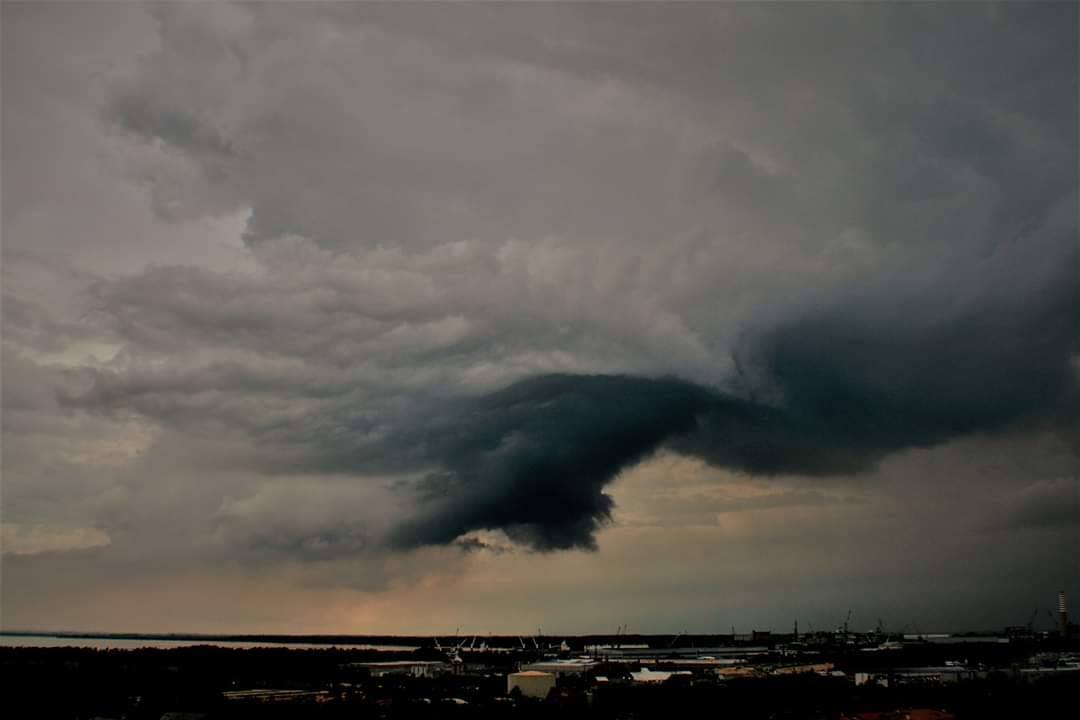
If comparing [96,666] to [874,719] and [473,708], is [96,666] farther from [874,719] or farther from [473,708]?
[874,719]

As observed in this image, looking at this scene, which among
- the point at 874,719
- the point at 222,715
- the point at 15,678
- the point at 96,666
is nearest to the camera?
the point at 874,719

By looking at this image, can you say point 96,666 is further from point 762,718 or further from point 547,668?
point 762,718

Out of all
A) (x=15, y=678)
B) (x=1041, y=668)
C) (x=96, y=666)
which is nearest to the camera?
(x=15, y=678)

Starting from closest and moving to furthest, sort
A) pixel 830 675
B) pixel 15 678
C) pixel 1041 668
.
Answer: pixel 15 678
pixel 830 675
pixel 1041 668

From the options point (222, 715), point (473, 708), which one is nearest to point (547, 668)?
point (473, 708)

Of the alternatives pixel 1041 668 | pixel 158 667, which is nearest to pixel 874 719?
pixel 1041 668

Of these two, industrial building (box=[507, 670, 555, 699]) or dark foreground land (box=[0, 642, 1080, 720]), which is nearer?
dark foreground land (box=[0, 642, 1080, 720])

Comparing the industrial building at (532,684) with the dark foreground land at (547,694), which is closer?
the dark foreground land at (547,694)

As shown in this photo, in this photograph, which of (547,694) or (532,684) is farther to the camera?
(532,684)

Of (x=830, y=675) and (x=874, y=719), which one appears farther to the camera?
(x=830, y=675)

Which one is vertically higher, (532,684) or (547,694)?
(532,684)
